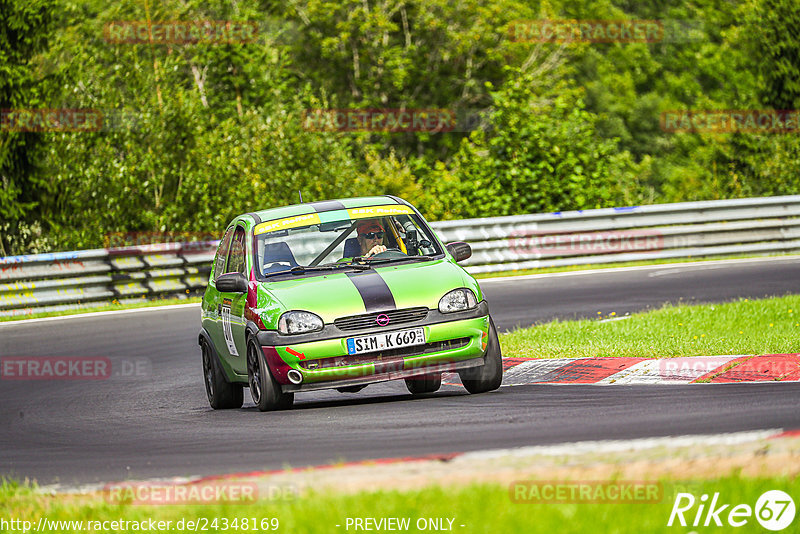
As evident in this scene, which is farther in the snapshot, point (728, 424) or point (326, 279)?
point (326, 279)

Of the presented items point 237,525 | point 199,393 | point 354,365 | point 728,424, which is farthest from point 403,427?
point 199,393

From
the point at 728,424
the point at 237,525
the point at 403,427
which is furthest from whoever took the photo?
the point at 403,427

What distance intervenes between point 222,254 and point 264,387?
91.2 inches

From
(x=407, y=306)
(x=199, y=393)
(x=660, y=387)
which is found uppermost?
(x=407, y=306)

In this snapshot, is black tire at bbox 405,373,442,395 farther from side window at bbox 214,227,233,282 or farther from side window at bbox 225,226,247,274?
side window at bbox 214,227,233,282

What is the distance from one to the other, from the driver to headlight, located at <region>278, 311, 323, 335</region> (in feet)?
4.03

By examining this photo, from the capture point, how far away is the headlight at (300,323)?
336 inches

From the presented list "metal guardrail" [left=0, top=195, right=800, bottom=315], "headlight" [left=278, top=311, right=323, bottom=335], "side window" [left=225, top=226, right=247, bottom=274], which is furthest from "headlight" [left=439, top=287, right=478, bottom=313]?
"metal guardrail" [left=0, top=195, right=800, bottom=315]

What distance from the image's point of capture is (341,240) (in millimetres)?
9820

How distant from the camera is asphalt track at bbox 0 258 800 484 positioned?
6.54 meters

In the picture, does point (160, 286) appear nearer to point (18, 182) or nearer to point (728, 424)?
point (18, 182)

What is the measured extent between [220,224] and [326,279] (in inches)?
561

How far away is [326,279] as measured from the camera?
9.01m

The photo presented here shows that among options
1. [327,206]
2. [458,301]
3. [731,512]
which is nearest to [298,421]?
[458,301]
